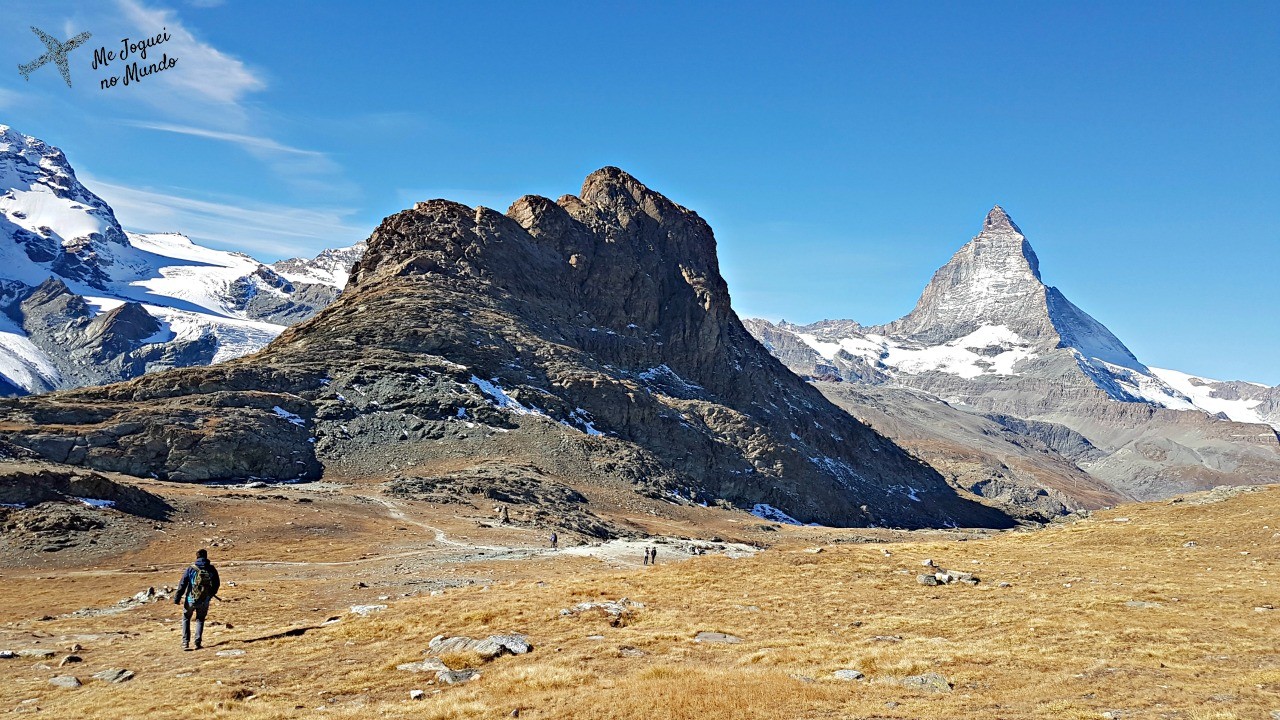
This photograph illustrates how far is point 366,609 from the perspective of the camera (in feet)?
102

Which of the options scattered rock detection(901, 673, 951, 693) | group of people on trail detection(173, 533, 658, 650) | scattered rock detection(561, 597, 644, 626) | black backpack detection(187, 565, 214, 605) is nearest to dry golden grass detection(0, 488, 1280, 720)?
scattered rock detection(901, 673, 951, 693)

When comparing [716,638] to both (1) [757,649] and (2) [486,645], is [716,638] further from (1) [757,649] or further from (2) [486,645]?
(2) [486,645]

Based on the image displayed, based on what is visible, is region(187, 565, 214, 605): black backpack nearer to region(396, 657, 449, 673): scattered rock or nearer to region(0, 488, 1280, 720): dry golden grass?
region(0, 488, 1280, 720): dry golden grass

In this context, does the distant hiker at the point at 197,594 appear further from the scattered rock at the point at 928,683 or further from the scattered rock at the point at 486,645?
the scattered rock at the point at 928,683

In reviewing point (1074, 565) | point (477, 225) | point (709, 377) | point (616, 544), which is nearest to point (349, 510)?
point (616, 544)

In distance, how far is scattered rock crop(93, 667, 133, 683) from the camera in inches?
808

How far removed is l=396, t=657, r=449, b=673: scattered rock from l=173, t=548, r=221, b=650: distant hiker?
271 inches

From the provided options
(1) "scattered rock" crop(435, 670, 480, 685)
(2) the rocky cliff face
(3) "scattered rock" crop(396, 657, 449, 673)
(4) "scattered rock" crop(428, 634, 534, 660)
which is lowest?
(3) "scattered rock" crop(396, 657, 449, 673)

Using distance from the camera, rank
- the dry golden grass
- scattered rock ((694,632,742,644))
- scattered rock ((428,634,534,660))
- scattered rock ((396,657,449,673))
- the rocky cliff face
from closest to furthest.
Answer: the dry golden grass → scattered rock ((396,657,449,673)) → scattered rock ((428,634,534,660)) → scattered rock ((694,632,742,644)) → the rocky cliff face

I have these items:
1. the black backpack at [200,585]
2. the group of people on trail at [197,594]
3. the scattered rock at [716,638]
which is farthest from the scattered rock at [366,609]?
the scattered rock at [716,638]

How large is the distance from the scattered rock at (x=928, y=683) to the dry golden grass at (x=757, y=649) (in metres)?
0.30

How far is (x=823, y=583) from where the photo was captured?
36.4 meters

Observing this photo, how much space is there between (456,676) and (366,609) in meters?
11.5

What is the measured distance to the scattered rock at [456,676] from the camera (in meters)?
20.6
